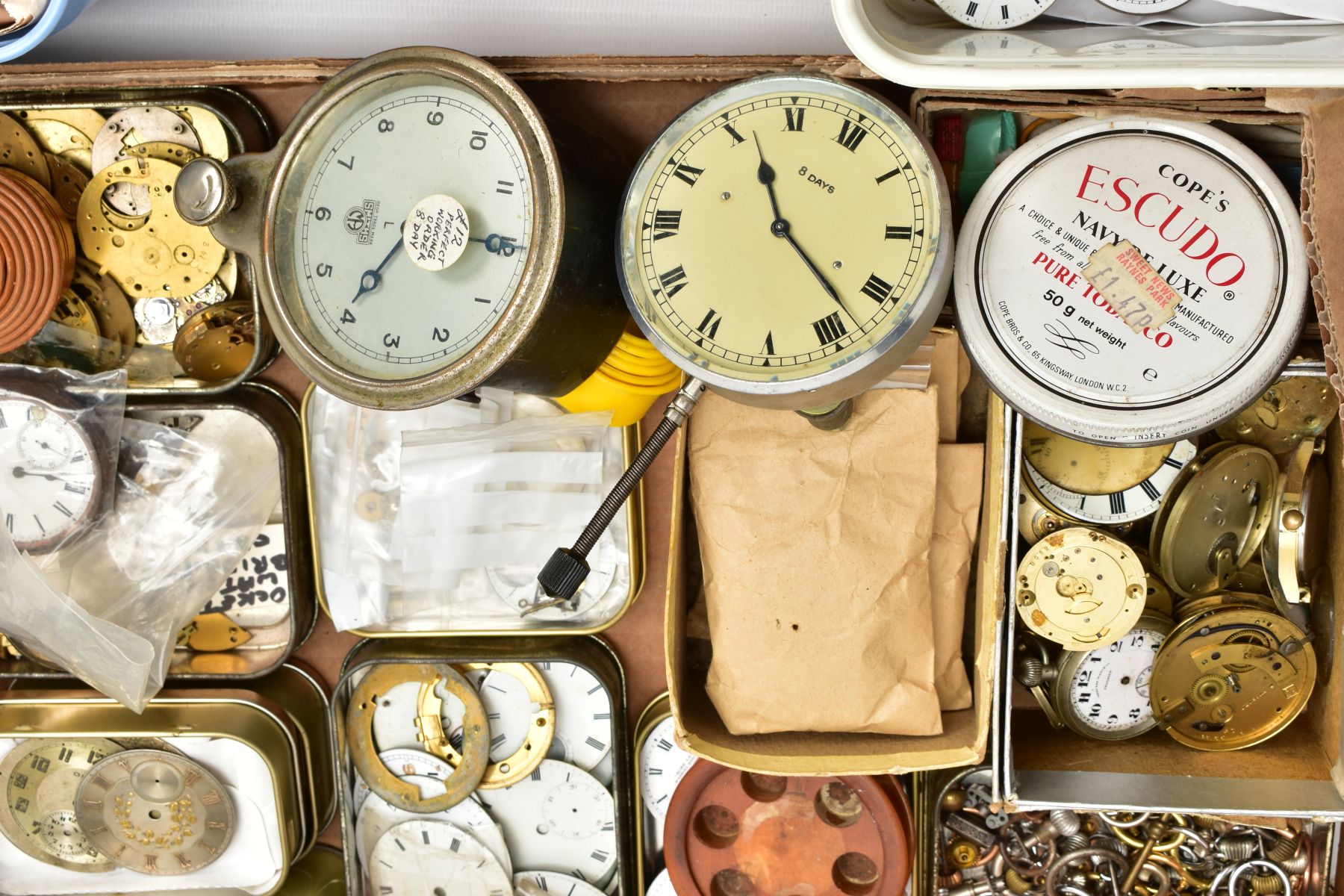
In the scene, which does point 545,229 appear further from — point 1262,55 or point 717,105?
point 1262,55

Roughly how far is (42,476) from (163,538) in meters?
0.22

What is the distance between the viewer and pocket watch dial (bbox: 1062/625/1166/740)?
1591 millimetres

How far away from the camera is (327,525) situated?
1.75 meters

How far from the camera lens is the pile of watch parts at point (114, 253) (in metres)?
1.58

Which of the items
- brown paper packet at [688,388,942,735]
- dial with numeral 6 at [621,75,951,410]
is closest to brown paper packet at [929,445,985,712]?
brown paper packet at [688,388,942,735]

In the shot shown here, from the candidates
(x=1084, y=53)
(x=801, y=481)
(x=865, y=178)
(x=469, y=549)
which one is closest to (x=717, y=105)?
(x=865, y=178)

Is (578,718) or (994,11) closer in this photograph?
(994,11)

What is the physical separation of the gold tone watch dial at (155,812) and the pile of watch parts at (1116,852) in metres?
1.30

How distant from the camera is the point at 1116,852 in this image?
172 centimetres

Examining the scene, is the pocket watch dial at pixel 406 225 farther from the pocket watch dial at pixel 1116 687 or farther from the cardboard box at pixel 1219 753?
the pocket watch dial at pixel 1116 687

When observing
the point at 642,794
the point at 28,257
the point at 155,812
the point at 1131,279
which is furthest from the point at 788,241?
the point at 155,812

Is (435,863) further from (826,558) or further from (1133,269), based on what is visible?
(1133,269)

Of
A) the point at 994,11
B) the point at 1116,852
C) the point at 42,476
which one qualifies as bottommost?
the point at 1116,852

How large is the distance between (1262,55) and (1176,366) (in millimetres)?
373
